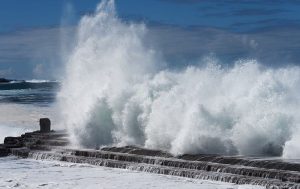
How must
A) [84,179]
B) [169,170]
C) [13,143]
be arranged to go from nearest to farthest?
[84,179] → [169,170] → [13,143]

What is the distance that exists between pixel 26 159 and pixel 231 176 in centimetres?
809

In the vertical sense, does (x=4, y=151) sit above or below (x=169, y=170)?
above

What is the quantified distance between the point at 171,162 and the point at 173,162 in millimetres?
58

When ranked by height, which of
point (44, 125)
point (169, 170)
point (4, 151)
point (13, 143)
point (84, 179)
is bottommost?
point (84, 179)

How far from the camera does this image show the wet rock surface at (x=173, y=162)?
15.2 m

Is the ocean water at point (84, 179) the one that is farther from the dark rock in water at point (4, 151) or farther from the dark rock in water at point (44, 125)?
the dark rock in water at point (44, 125)

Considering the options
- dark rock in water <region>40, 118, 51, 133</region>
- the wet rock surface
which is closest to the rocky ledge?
the wet rock surface

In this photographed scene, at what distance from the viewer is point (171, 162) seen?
17797 millimetres

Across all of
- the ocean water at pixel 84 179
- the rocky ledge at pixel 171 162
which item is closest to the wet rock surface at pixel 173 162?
the rocky ledge at pixel 171 162

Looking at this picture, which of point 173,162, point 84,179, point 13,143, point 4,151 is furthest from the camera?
point 13,143

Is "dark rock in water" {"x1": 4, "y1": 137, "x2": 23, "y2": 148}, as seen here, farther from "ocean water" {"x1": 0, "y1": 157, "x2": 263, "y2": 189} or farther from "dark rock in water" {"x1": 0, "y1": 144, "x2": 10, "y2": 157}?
"ocean water" {"x1": 0, "y1": 157, "x2": 263, "y2": 189}

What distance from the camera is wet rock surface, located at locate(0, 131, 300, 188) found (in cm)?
1523

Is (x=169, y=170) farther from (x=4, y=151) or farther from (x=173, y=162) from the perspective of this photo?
(x=4, y=151)

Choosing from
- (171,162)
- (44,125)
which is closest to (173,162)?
(171,162)
